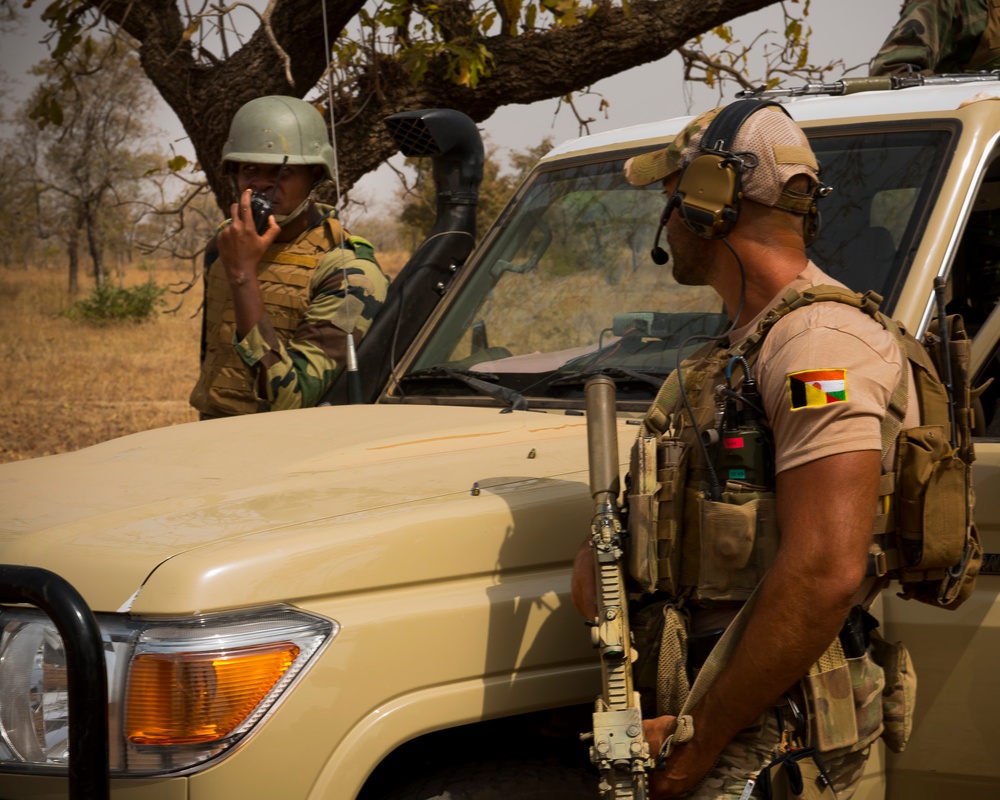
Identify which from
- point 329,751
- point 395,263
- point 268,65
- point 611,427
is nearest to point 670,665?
point 611,427

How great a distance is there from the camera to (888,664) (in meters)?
2.36

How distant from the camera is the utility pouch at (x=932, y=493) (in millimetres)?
2129

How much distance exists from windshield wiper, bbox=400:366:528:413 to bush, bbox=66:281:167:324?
2088 cm

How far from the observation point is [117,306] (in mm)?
24125

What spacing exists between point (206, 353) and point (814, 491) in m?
3.15

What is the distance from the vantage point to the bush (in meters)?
23.7

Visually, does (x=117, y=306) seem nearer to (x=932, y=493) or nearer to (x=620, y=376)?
(x=620, y=376)

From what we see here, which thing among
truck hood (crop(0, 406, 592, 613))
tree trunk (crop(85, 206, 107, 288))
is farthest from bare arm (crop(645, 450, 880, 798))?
tree trunk (crop(85, 206, 107, 288))

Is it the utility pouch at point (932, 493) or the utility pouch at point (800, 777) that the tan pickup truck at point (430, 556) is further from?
the utility pouch at point (932, 493)

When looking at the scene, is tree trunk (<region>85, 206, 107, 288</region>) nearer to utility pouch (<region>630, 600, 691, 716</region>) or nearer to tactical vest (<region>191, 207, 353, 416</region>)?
tactical vest (<region>191, 207, 353, 416</region>)

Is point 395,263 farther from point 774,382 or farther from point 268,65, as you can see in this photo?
point 774,382

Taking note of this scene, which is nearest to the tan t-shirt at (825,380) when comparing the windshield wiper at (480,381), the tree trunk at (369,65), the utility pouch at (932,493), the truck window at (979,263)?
the utility pouch at (932,493)

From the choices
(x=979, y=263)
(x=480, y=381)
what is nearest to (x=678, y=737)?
(x=480, y=381)

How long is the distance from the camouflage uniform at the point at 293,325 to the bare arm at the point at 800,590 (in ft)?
6.52
